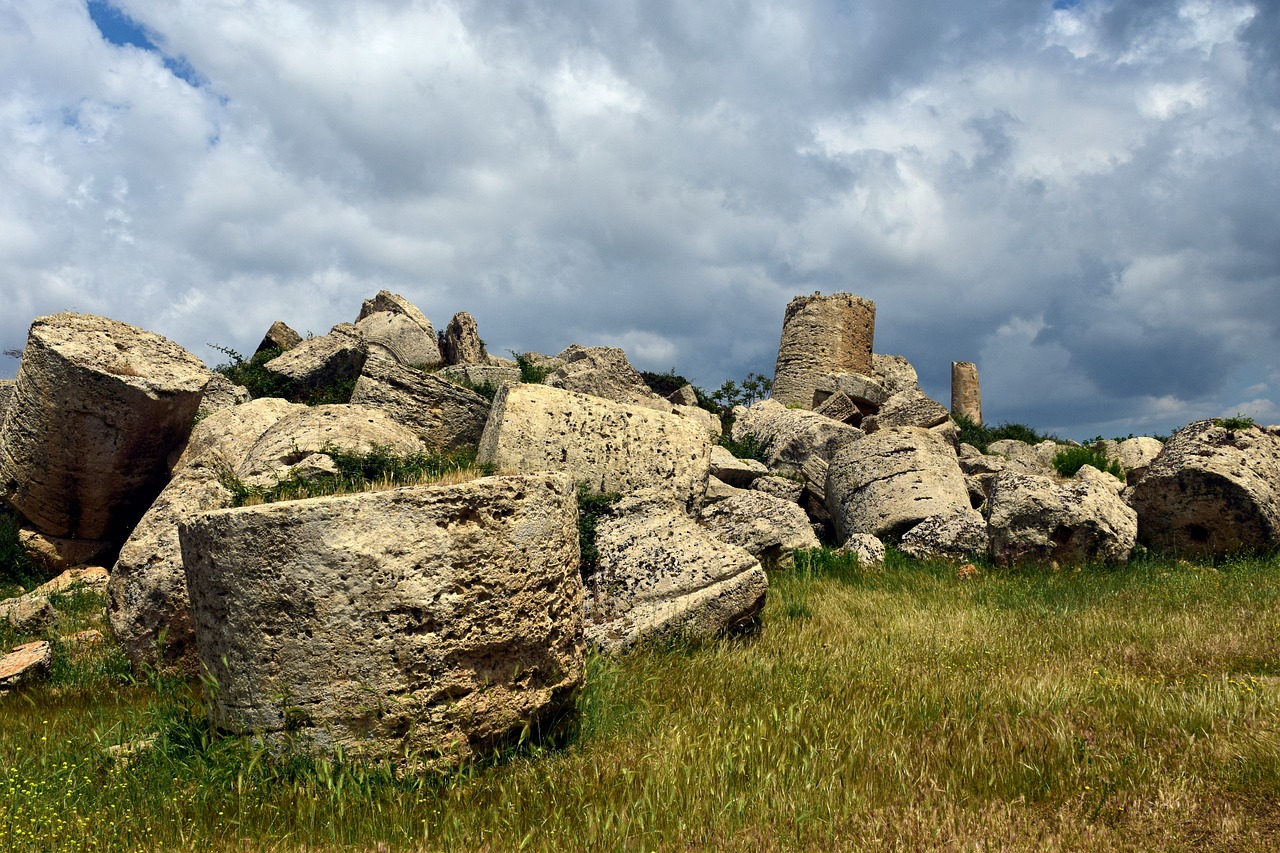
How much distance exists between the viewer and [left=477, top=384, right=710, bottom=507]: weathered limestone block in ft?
26.9

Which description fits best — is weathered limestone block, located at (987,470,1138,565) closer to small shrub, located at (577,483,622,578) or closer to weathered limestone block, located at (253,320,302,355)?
small shrub, located at (577,483,622,578)

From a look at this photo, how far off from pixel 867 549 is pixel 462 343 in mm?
14611

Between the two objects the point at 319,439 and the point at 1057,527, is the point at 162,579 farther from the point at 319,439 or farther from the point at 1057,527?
the point at 1057,527

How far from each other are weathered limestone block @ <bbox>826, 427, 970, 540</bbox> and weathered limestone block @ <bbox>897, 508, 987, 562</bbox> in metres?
0.37

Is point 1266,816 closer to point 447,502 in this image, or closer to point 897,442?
point 447,502

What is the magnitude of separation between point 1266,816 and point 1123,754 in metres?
0.63

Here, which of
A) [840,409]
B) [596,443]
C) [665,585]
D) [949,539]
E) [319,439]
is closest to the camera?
[665,585]

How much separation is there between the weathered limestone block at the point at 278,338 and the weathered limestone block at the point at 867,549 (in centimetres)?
1429

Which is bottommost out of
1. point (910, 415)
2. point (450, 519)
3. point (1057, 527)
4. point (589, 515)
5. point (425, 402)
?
point (450, 519)

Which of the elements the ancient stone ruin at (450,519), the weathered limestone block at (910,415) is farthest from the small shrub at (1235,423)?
the weathered limestone block at (910,415)

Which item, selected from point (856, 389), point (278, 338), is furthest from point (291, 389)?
point (856, 389)

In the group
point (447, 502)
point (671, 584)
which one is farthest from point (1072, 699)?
point (447, 502)

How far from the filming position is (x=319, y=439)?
9.00 metres

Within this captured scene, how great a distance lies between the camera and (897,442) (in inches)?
486
